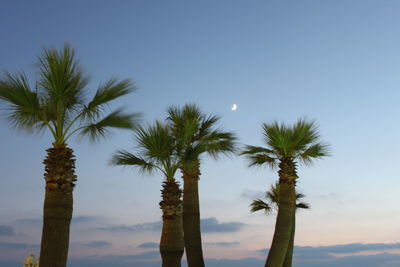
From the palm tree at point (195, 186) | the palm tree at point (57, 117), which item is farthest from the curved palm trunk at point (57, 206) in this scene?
the palm tree at point (195, 186)

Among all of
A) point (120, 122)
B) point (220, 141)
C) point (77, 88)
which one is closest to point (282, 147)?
point (220, 141)

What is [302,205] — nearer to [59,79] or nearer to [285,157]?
[285,157]

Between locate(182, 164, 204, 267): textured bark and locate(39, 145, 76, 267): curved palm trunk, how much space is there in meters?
9.95

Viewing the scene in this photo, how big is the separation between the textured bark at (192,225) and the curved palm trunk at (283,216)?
3543 millimetres

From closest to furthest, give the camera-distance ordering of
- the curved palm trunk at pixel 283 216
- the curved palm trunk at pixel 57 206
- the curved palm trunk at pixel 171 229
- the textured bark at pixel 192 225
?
1. the curved palm trunk at pixel 57 206
2. the curved palm trunk at pixel 171 229
3. the curved palm trunk at pixel 283 216
4. the textured bark at pixel 192 225

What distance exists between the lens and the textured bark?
22.1 m

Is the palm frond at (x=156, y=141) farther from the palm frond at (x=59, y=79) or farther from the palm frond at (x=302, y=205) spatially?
the palm frond at (x=302, y=205)

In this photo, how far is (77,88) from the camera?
13.6 metres

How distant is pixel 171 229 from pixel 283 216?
275 inches

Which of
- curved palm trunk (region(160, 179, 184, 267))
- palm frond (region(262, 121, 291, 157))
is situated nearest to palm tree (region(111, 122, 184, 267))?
curved palm trunk (region(160, 179, 184, 267))

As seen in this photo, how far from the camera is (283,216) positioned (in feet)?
69.8

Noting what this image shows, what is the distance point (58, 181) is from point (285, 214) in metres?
12.2

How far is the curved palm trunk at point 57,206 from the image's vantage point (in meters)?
12.2

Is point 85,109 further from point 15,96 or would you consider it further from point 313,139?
point 313,139
